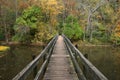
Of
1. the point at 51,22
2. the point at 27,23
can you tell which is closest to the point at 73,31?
the point at 51,22

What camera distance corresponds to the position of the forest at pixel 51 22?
52719 millimetres

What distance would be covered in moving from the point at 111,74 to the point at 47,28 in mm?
31955

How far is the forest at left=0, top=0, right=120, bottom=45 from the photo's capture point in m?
52.7

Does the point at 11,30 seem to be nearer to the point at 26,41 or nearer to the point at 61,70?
the point at 26,41

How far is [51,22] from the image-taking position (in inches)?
2231

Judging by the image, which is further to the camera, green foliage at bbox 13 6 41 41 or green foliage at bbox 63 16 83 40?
green foliage at bbox 63 16 83 40

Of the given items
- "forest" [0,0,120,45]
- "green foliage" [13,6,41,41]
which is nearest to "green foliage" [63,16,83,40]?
"forest" [0,0,120,45]

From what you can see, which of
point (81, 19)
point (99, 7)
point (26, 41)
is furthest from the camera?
point (81, 19)

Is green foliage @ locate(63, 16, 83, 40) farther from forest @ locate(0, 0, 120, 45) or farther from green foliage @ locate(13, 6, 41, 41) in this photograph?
green foliage @ locate(13, 6, 41, 41)

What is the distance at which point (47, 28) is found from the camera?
54.2 m

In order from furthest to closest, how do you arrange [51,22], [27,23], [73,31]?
[73,31] < [51,22] < [27,23]

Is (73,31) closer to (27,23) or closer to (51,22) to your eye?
(51,22)

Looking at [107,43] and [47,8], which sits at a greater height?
[47,8]

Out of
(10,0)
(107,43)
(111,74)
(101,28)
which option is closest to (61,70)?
(111,74)
